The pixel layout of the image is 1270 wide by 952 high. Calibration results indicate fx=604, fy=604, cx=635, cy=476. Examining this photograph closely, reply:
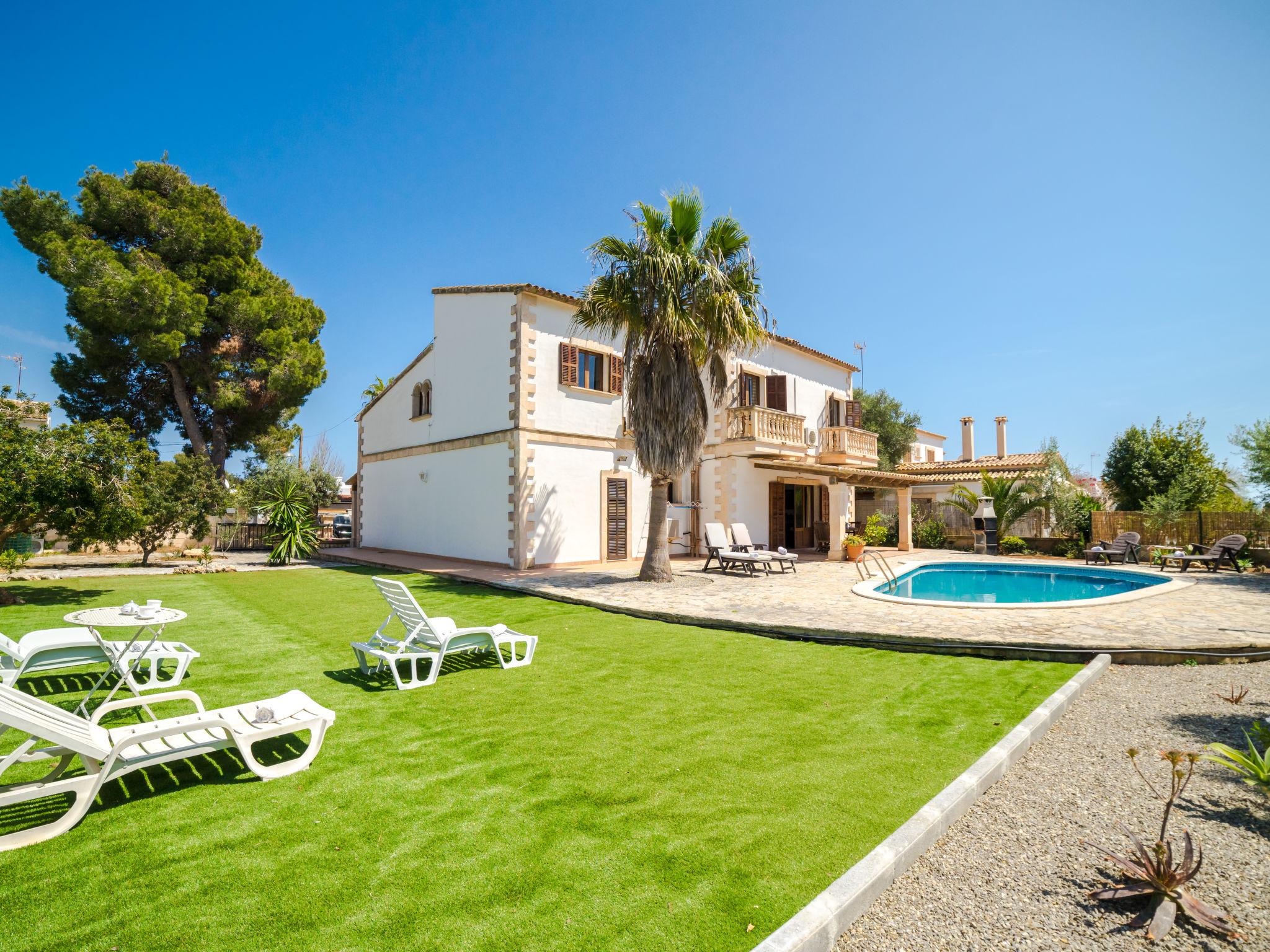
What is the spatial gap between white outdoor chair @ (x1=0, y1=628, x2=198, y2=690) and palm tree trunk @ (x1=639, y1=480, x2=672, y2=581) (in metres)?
8.86

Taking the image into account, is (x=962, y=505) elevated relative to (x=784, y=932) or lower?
elevated

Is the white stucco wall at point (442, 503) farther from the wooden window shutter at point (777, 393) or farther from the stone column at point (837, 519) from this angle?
the stone column at point (837, 519)

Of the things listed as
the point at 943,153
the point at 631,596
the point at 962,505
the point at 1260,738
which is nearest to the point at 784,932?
the point at 1260,738

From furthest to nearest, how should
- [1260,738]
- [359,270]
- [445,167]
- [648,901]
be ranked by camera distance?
1. [359,270]
2. [445,167]
3. [1260,738]
4. [648,901]

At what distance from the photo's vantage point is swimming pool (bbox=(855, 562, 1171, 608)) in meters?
14.5

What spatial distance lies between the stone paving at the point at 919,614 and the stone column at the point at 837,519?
5.20 m

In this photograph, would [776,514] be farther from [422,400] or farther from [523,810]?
[523,810]

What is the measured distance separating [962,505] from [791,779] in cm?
2418

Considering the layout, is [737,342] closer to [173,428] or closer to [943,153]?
[943,153]

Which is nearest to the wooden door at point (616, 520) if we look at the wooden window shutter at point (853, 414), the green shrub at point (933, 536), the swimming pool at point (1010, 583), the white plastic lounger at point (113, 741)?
the swimming pool at point (1010, 583)

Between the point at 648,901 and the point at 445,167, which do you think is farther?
the point at 445,167

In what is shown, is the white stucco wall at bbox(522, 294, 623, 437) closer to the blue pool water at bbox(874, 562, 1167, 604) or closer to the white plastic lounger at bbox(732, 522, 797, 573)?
the white plastic lounger at bbox(732, 522, 797, 573)

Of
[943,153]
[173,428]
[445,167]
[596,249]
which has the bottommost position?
[173,428]

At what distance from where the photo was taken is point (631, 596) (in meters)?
11.1
